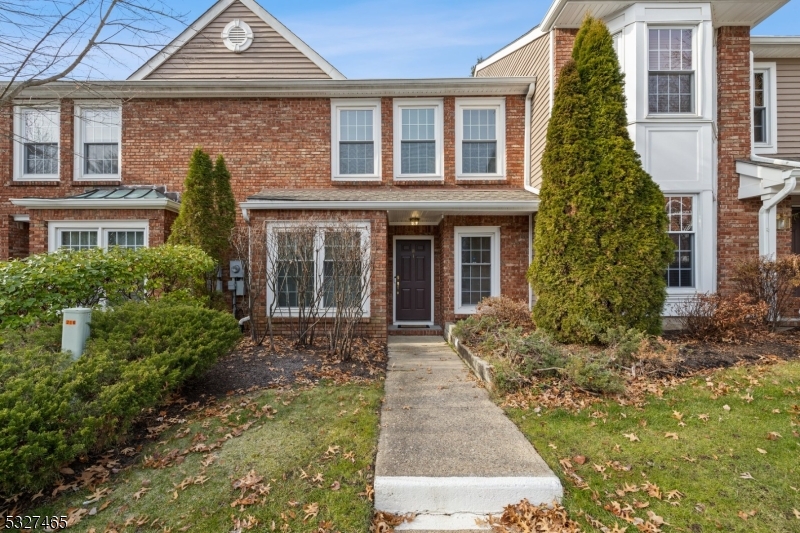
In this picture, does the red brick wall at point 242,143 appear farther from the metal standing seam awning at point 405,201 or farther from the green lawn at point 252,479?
the green lawn at point 252,479

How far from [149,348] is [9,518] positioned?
183cm

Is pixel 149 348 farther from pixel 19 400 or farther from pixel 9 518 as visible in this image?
pixel 9 518

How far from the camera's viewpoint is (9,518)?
2.67 m

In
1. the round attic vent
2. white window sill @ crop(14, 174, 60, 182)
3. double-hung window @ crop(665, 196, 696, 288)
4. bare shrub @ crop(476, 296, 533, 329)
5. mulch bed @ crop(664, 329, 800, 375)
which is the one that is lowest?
mulch bed @ crop(664, 329, 800, 375)

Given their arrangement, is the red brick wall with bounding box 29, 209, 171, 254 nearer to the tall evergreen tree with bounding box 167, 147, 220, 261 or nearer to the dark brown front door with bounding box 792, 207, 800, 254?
the tall evergreen tree with bounding box 167, 147, 220, 261

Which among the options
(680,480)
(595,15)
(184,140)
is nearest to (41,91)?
(184,140)

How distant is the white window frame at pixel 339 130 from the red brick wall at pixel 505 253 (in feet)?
7.54

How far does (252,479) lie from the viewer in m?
3.01

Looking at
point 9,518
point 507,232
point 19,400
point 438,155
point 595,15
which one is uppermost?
point 595,15

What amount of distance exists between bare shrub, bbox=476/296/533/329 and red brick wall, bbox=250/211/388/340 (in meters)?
2.04

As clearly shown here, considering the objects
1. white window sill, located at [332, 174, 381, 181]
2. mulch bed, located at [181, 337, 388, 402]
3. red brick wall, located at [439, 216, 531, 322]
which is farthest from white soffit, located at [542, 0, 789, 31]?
mulch bed, located at [181, 337, 388, 402]

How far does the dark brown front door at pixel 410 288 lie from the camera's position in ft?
31.8

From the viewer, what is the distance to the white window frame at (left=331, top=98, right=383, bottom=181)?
9641 millimetres

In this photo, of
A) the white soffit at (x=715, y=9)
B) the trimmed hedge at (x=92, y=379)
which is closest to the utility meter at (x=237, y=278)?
the trimmed hedge at (x=92, y=379)
